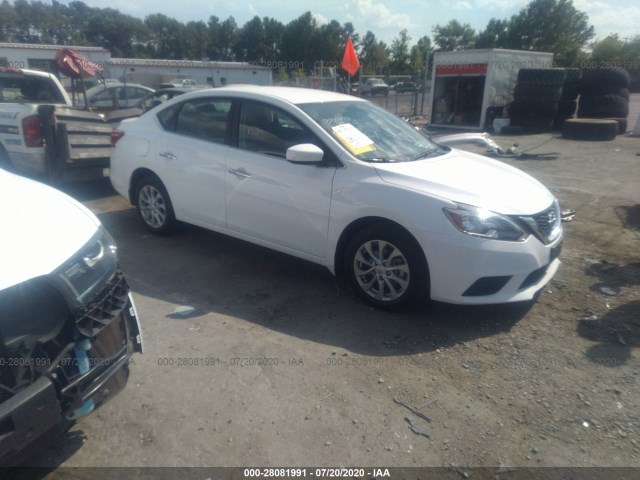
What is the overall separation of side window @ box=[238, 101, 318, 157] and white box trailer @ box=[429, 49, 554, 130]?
14.4m

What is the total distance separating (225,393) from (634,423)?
2417 millimetres

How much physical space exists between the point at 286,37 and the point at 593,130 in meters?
80.6

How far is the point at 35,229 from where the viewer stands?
7.06ft

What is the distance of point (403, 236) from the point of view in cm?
360

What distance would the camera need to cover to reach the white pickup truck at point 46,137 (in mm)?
6617

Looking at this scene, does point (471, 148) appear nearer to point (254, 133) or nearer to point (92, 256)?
point (254, 133)

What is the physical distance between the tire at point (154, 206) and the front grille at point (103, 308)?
112 inches

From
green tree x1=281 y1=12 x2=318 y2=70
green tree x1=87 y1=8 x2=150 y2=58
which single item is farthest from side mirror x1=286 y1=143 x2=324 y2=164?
green tree x1=87 y1=8 x2=150 y2=58

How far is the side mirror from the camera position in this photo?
150 inches

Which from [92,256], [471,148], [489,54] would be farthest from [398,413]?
[489,54]

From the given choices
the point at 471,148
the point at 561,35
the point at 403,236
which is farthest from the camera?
the point at 561,35

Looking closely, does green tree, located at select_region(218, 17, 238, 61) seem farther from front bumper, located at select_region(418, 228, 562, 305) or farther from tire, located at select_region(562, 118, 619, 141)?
front bumper, located at select_region(418, 228, 562, 305)

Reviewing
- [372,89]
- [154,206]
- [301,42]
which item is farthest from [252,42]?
[154,206]

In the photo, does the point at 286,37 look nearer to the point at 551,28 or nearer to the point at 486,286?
the point at 551,28
